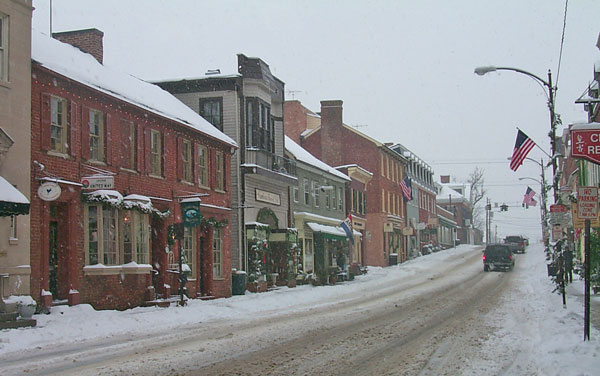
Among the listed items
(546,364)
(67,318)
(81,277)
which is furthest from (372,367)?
(81,277)

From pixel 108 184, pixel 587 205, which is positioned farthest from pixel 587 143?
pixel 108 184

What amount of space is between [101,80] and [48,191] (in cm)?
543

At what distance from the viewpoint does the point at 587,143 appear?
35.1 ft

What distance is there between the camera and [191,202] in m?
23.0

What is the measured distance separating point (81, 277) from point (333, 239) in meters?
25.5

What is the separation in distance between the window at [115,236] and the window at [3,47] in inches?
176

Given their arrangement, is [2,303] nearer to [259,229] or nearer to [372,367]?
[372,367]

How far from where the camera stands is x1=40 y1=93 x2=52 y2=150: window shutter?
58.6ft

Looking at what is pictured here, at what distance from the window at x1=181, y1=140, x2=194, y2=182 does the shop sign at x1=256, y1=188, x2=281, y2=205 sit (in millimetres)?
6481

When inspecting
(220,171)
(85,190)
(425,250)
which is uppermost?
(220,171)

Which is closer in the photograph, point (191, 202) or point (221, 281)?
point (191, 202)

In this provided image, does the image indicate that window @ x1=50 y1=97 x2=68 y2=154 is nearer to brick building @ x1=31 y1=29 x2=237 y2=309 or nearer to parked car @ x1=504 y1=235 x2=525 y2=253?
brick building @ x1=31 y1=29 x2=237 y2=309

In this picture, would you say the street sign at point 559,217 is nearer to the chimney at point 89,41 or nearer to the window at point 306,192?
the chimney at point 89,41

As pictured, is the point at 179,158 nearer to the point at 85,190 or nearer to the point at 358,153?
the point at 85,190
